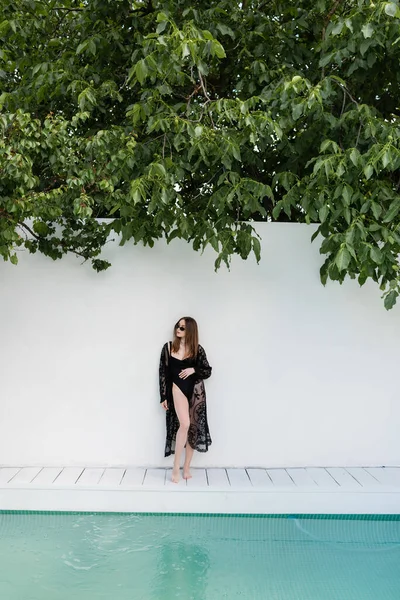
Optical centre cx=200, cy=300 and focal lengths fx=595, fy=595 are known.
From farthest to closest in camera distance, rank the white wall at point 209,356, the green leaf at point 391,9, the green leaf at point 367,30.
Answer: the white wall at point 209,356 < the green leaf at point 367,30 < the green leaf at point 391,9

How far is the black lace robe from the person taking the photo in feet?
15.6

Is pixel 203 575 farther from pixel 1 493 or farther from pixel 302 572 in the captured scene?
pixel 1 493

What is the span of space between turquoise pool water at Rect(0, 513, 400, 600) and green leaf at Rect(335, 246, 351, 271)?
1.89 metres

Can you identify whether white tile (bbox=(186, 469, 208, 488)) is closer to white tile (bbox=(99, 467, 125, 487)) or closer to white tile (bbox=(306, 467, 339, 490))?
white tile (bbox=(99, 467, 125, 487))

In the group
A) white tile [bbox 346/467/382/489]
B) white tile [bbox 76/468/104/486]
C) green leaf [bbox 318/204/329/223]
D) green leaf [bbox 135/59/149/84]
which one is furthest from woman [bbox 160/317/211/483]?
green leaf [bbox 135/59/149/84]

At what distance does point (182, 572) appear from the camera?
367 cm

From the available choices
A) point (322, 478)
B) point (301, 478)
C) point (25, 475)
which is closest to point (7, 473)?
point (25, 475)

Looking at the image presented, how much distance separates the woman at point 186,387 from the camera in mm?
4688

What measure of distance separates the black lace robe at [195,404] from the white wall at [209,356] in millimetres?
138

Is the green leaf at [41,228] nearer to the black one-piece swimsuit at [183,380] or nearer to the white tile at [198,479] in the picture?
the black one-piece swimsuit at [183,380]

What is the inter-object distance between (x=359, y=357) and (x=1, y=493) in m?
3.02

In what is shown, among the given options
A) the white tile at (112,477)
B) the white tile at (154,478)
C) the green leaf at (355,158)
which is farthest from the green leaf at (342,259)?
the white tile at (112,477)

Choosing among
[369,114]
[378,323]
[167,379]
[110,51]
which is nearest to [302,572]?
[167,379]

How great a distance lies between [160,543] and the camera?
158 inches
